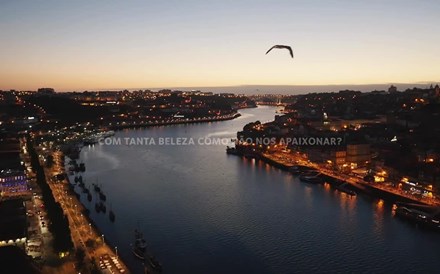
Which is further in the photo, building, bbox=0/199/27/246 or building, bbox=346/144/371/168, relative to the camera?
building, bbox=346/144/371/168

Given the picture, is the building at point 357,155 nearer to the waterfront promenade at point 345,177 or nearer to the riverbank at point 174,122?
the waterfront promenade at point 345,177

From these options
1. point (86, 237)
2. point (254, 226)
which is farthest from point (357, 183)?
point (86, 237)

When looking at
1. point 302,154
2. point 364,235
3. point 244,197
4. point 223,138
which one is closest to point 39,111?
point 223,138

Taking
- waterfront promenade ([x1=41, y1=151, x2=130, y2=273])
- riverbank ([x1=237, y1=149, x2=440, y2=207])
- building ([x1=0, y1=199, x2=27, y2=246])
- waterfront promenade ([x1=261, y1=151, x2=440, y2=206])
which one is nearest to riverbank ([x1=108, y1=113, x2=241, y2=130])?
waterfront promenade ([x1=261, y1=151, x2=440, y2=206])

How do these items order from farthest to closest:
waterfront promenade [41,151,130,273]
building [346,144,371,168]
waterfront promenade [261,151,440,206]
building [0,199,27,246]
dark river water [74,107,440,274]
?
building [346,144,371,168] → waterfront promenade [261,151,440,206] → dark river water [74,107,440,274] → building [0,199,27,246] → waterfront promenade [41,151,130,273]

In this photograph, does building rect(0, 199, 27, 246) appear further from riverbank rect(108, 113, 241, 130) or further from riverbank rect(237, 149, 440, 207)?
riverbank rect(108, 113, 241, 130)

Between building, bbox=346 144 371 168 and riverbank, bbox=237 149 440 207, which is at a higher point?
building, bbox=346 144 371 168
